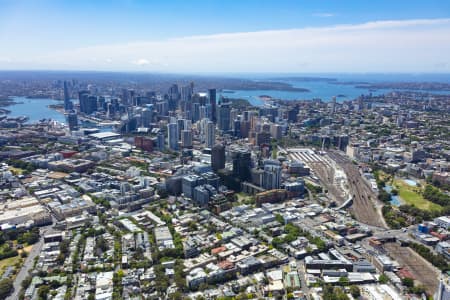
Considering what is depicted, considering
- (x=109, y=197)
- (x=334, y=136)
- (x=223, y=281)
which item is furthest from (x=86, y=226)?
(x=334, y=136)

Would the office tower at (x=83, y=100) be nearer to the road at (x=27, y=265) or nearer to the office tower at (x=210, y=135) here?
the office tower at (x=210, y=135)

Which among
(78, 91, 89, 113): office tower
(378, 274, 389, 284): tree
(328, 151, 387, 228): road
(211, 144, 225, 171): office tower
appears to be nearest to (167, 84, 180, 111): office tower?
(78, 91, 89, 113): office tower

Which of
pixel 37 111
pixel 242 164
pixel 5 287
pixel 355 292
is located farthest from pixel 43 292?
pixel 37 111

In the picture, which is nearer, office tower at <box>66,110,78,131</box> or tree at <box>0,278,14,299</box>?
tree at <box>0,278,14,299</box>

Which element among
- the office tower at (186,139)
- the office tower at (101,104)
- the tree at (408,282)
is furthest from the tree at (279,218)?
the office tower at (101,104)

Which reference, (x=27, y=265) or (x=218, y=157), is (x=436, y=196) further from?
(x=27, y=265)

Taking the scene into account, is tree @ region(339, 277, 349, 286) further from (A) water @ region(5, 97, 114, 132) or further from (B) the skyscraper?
(A) water @ region(5, 97, 114, 132)
